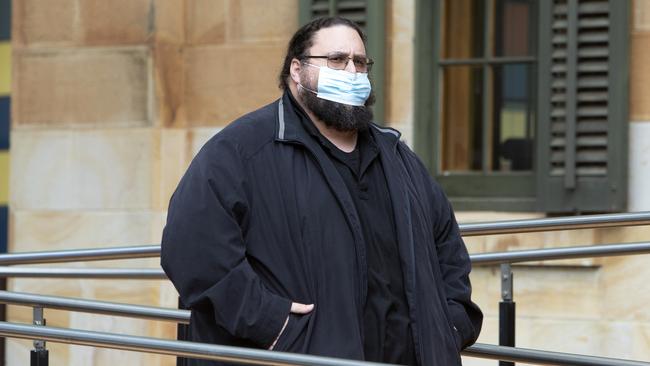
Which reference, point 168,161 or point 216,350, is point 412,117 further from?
point 216,350

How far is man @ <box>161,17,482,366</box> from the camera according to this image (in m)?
3.56

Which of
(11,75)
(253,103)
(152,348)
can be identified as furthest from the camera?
(11,75)

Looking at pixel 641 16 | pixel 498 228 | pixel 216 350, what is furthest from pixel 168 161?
pixel 216 350

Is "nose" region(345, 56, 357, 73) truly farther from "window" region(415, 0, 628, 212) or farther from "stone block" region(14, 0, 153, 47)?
"stone block" region(14, 0, 153, 47)

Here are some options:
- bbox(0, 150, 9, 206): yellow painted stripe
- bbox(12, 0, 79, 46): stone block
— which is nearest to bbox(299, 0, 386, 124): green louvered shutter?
bbox(12, 0, 79, 46): stone block

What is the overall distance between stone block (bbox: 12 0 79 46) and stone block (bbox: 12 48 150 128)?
0.08 meters

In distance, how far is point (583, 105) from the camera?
23.3 feet

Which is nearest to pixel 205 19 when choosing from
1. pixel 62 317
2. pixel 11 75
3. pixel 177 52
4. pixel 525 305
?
pixel 177 52

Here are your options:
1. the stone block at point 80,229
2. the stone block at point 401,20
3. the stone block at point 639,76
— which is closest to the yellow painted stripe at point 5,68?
the stone block at point 80,229

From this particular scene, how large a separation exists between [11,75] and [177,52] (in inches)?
43.7

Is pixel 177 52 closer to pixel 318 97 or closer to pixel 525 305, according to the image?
pixel 525 305

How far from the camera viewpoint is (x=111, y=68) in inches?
315

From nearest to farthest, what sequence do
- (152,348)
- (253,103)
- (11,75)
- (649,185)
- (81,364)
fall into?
(152,348) → (81,364) → (649,185) → (253,103) → (11,75)

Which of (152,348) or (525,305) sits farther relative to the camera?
(525,305)
